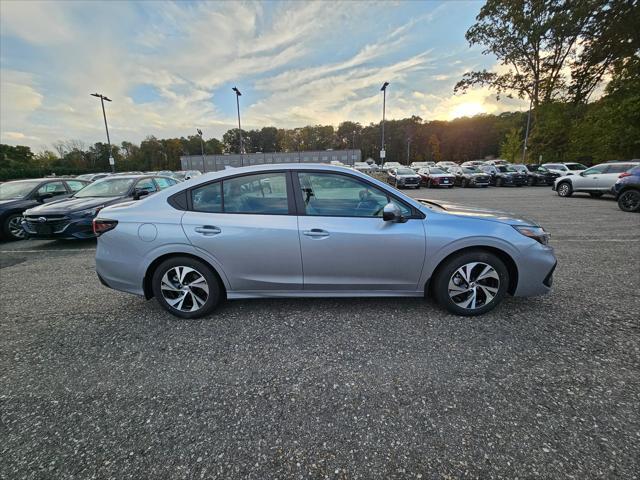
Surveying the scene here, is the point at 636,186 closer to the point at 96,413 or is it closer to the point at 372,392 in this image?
the point at 372,392

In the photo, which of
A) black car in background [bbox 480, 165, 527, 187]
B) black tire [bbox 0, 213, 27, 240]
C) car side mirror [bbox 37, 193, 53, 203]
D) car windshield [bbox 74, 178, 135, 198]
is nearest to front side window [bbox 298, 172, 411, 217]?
car windshield [bbox 74, 178, 135, 198]

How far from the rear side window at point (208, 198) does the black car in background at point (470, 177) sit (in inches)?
904

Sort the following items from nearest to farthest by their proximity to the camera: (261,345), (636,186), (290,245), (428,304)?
1. (261,345)
2. (290,245)
3. (428,304)
4. (636,186)

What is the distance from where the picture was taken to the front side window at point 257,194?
3006 millimetres

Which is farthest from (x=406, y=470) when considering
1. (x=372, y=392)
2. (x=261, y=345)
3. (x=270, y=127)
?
(x=270, y=127)

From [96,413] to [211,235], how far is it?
1625 mm

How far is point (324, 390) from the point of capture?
84.5 inches

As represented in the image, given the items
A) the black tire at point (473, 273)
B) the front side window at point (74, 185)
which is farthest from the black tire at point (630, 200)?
the front side window at point (74, 185)

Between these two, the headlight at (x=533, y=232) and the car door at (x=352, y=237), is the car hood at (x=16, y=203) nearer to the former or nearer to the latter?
the car door at (x=352, y=237)

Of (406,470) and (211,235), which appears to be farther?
(211,235)

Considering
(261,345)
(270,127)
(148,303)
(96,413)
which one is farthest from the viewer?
(270,127)

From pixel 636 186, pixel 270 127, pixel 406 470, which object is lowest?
pixel 406 470

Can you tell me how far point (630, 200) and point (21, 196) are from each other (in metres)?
18.2

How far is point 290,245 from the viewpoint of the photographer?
290 centimetres
